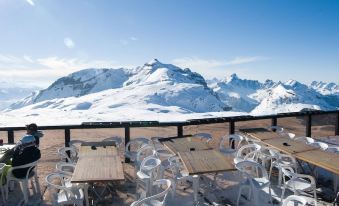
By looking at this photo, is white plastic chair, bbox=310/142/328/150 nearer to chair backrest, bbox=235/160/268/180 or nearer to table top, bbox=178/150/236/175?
chair backrest, bbox=235/160/268/180

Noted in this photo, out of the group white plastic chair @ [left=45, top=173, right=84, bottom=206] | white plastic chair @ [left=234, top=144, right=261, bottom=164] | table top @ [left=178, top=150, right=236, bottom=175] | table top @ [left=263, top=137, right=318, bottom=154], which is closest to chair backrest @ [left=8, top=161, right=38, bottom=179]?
white plastic chair @ [left=45, top=173, right=84, bottom=206]

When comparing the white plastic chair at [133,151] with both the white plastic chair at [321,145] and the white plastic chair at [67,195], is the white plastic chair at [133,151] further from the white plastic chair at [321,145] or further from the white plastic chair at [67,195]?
the white plastic chair at [321,145]

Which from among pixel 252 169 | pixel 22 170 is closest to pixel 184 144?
pixel 252 169

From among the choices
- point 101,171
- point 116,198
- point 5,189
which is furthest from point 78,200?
point 5,189

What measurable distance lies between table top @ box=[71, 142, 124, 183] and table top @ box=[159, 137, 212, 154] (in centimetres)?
106

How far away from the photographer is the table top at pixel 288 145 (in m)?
6.28

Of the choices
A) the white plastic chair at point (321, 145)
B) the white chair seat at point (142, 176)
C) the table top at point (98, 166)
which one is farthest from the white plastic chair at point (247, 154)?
the table top at point (98, 166)

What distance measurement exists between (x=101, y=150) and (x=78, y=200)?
5.97ft

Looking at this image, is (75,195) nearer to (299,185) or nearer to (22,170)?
(22,170)

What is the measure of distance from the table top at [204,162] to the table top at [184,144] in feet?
1.12

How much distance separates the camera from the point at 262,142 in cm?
719

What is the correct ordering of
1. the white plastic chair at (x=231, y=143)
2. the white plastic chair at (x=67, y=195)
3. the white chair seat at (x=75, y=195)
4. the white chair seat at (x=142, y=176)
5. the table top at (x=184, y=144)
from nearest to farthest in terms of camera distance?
the white plastic chair at (x=67, y=195)
the white chair seat at (x=75, y=195)
the white chair seat at (x=142, y=176)
the table top at (x=184, y=144)
the white plastic chair at (x=231, y=143)

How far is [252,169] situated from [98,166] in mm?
3088

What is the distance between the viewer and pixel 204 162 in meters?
5.56
